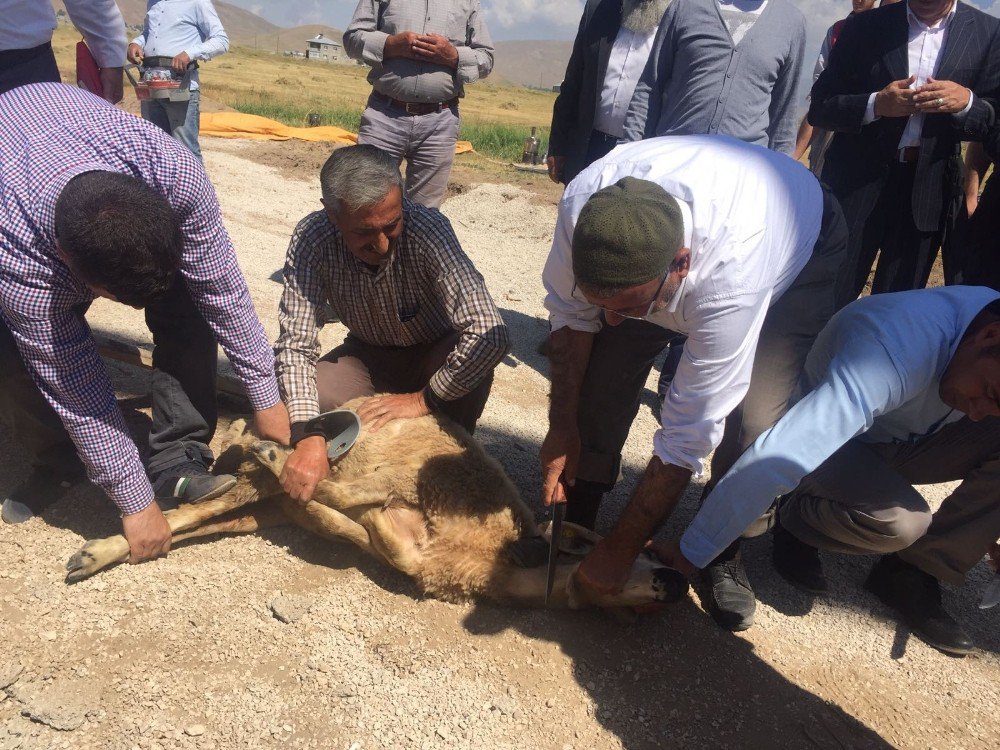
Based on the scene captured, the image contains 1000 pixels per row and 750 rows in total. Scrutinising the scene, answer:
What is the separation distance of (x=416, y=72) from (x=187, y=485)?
3353 mm

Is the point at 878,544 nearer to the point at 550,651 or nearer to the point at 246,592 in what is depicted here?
the point at 550,651

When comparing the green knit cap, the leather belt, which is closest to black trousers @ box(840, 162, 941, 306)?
the green knit cap

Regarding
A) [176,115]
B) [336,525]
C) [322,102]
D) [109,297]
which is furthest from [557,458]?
[322,102]

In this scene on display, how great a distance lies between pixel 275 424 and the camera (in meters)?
3.17

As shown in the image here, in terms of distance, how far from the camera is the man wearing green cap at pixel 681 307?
2.07 meters

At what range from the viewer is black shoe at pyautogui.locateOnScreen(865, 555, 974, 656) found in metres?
3.05

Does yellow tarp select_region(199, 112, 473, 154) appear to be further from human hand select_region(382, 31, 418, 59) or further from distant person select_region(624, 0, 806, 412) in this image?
distant person select_region(624, 0, 806, 412)

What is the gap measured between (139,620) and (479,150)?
50.0 feet

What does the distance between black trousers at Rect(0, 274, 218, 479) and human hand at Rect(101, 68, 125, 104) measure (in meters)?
1.76

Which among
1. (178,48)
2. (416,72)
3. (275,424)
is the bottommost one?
(275,424)

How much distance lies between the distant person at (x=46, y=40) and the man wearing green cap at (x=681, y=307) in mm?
2744

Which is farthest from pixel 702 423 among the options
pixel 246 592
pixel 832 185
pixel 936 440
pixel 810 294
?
pixel 832 185

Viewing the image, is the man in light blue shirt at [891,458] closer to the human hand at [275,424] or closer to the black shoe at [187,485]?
the human hand at [275,424]

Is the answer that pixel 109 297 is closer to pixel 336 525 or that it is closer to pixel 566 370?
pixel 336 525
